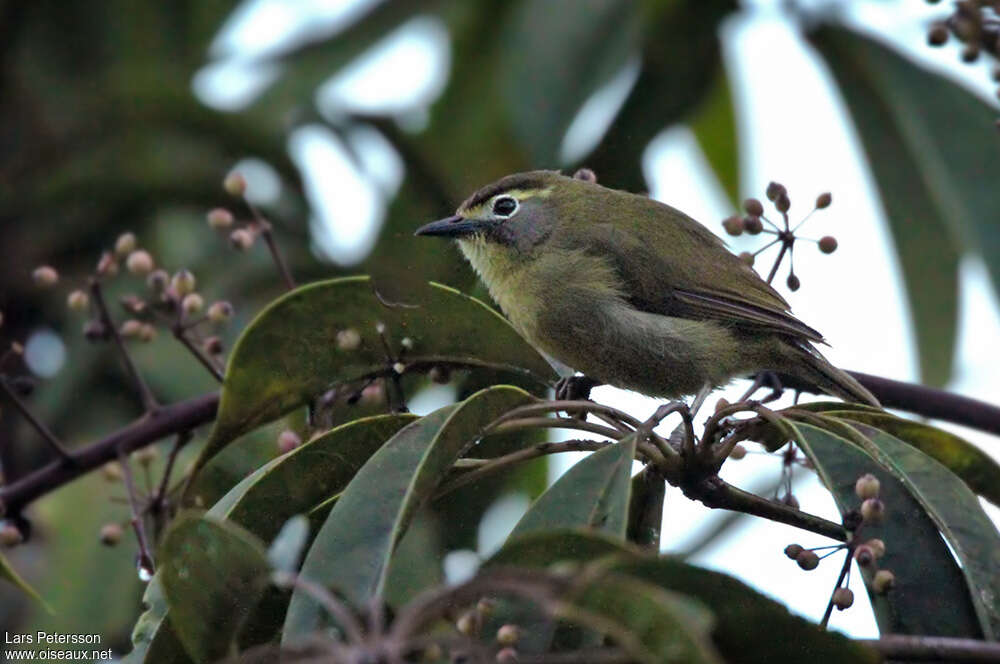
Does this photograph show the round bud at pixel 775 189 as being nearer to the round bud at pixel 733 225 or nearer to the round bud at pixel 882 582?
the round bud at pixel 733 225

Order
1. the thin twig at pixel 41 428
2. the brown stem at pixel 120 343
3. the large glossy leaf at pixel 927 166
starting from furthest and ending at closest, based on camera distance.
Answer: the large glossy leaf at pixel 927 166, the brown stem at pixel 120 343, the thin twig at pixel 41 428

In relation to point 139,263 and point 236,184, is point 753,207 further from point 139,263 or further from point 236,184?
point 139,263

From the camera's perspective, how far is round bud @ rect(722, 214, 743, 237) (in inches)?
129

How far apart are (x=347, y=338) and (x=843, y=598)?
1.08 m

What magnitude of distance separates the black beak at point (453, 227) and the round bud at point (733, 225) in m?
1.19

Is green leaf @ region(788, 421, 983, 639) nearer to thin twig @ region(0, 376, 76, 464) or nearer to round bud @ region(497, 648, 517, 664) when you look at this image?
round bud @ region(497, 648, 517, 664)

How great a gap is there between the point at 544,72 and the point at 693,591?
12.1ft

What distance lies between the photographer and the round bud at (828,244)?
3.27 metres

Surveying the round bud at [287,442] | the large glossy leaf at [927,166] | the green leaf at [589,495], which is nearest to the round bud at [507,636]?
the green leaf at [589,495]

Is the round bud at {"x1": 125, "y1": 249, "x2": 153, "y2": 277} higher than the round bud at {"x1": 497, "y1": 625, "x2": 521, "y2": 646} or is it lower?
higher

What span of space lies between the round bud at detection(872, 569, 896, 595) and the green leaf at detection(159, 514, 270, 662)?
40.5 inches

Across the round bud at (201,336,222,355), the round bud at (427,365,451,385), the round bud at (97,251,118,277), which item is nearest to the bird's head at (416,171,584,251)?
the round bud at (201,336,222,355)

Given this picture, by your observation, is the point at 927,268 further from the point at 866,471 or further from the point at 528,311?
the point at 866,471

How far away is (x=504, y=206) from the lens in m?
4.43
